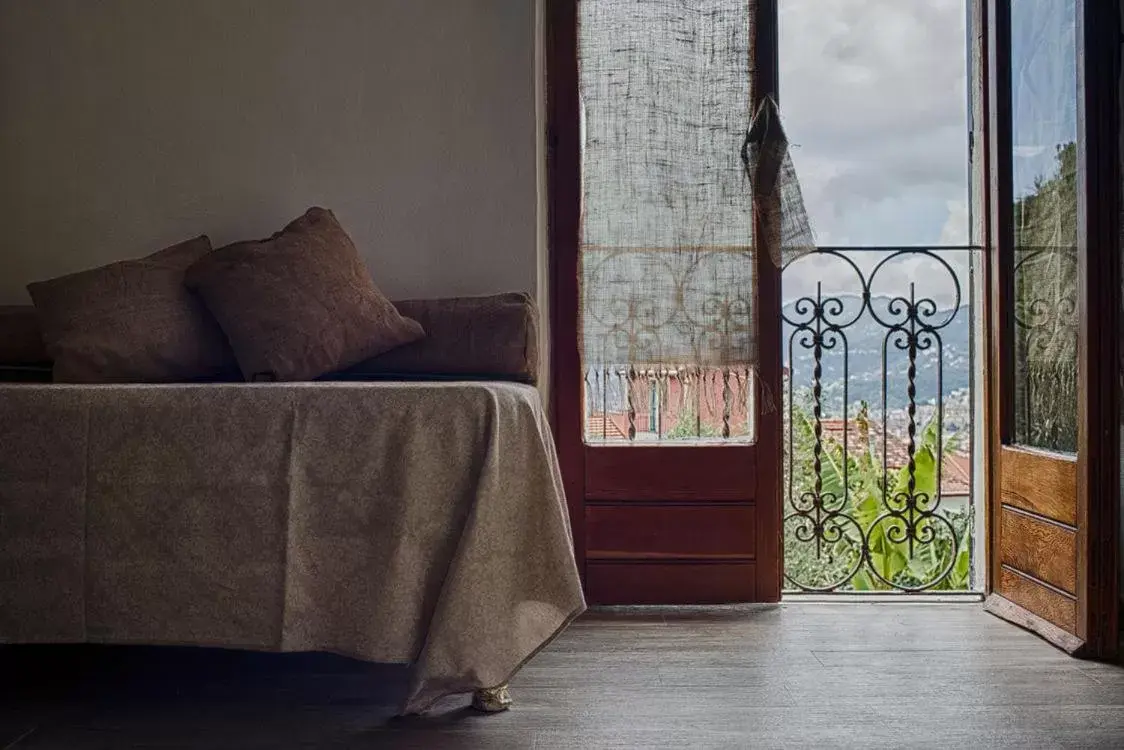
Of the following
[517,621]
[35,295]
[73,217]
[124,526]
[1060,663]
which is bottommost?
[1060,663]

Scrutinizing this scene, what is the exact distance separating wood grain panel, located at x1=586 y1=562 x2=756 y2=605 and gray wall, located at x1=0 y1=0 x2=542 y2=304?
3.06 ft

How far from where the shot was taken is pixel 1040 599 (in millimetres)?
2557

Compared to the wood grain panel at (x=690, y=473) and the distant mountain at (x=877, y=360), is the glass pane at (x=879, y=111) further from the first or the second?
the wood grain panel at (x=690, y=473)

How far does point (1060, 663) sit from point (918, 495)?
32.3 inches

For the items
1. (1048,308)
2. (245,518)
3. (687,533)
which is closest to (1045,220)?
(1048,308)

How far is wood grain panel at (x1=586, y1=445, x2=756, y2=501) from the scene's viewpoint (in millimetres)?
2965

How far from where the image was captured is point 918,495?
302 cm

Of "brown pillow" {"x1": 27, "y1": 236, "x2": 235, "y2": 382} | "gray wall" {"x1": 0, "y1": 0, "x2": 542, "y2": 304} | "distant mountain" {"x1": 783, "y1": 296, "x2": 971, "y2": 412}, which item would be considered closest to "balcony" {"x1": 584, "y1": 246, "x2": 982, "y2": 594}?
"distant mountain" {"x1": 783, "y1": 296, "x2": 971, "y2": 412}

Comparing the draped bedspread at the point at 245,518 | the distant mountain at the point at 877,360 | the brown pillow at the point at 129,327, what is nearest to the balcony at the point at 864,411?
the distant mountain at the point at 877,360

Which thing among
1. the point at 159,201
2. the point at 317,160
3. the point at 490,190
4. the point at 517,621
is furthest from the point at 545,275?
the point at 517,621

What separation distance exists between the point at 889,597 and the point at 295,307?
6.32 feet

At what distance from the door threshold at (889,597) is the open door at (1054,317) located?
134 mm

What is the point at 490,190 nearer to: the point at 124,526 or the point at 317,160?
the point at 317,160

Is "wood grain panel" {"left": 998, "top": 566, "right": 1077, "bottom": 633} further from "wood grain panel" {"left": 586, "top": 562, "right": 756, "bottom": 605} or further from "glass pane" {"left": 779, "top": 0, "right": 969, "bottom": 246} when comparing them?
"glass pane" {"left": 779, "top": 0, "right": 969, "bottom": 246}
